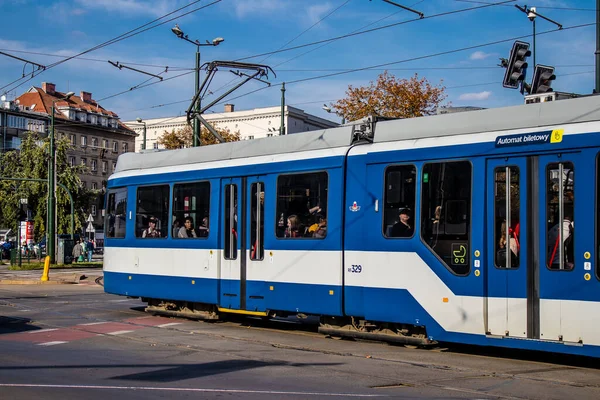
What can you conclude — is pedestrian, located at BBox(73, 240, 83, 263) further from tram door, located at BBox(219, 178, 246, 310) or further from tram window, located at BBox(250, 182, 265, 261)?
tram window, located at BBox(250, 182, 265, 261)

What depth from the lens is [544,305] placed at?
1066 centimetres

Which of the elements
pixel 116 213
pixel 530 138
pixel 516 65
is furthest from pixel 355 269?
pixel 516 65

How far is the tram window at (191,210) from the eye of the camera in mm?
16203

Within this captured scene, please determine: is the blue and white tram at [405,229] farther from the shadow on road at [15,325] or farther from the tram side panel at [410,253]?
the shadow on road at [15,325]

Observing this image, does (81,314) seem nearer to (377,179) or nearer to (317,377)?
(377,179)

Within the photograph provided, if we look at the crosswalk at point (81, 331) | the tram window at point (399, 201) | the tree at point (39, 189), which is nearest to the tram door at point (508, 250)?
the tram window at point (399, 201)

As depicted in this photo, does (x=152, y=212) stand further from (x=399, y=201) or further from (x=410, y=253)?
(x=410, y=253)

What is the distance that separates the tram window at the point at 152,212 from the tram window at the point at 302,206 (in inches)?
139

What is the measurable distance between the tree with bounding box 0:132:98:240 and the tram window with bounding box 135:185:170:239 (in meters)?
48.0

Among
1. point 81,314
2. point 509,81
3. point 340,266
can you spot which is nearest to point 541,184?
point 340,266

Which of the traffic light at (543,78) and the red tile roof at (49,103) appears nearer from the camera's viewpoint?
the traffic light at (543,78)

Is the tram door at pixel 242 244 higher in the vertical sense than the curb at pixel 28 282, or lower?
higher

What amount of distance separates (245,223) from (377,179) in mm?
3244

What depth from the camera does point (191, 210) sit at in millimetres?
16578
